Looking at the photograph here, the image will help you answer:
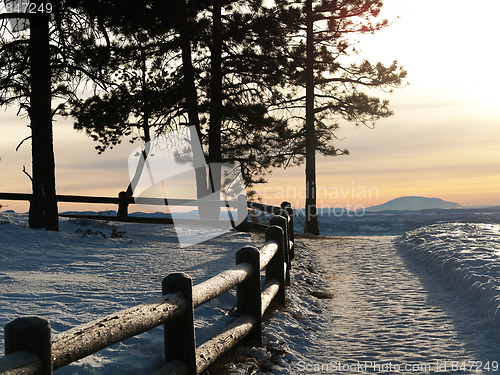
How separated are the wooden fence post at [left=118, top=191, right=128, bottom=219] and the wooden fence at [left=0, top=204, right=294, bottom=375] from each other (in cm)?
1146

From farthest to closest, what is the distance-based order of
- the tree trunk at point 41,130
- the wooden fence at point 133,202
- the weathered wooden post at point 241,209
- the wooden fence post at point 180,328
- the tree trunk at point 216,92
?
1. the tree trunk at point 216,92
2. the weathered wooden post at point 241,209
3. the wooden fence at point 133,202
4. the tree trunk at point 41,130
5. the wooden fence post at point 180,328

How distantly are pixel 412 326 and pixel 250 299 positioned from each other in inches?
109

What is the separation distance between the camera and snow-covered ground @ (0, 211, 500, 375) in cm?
588

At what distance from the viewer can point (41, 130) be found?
1406 cm

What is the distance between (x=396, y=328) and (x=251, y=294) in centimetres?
253

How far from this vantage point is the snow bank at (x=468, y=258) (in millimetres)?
8060

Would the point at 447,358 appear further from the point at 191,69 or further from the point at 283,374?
the point at 191,69

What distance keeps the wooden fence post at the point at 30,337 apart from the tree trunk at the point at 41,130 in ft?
40.8

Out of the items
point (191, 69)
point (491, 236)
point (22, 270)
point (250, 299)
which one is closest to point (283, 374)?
point (250, 299)

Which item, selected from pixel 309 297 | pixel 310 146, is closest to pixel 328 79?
pixel 310 146

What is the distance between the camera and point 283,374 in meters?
5.45

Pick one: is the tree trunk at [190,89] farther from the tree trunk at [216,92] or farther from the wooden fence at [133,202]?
the wooden fence at [133,202]

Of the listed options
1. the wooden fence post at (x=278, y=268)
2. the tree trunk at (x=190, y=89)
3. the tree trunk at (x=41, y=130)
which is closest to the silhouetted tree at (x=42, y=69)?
the tree trunk at (x=41, y=130)

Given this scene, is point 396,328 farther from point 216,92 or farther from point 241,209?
point 216,92
